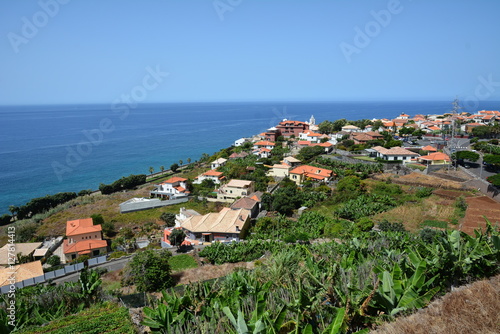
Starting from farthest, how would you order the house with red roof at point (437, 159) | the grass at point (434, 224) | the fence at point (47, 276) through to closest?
the house with red roof at point (437, 159) → the grass at point (434, 224) → the fence at point (47, 276)

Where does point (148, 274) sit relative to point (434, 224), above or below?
above

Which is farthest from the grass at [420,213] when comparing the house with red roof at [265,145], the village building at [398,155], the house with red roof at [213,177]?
the house with red roof at [265,145]

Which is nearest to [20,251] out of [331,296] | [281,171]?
[331,296]

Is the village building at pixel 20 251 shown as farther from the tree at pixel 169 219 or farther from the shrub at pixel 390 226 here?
the shrub at pixel 390 226

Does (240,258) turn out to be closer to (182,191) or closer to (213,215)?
(213,215)

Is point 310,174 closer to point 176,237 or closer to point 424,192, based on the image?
point 424,192
